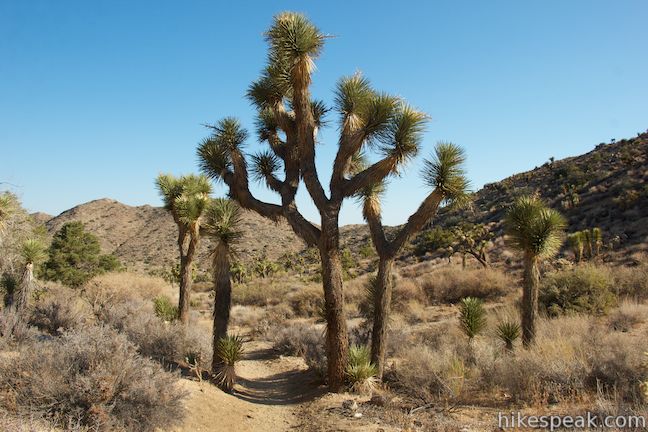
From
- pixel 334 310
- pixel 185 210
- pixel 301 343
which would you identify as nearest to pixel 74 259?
pixel 185 210

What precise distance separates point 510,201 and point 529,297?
31967 mm

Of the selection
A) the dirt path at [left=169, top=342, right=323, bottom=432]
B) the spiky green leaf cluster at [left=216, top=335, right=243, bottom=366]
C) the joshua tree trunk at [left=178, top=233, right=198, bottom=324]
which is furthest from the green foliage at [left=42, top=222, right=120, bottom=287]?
the spiky green leaf cluster at [left=216, top=335, right=243, bottom=366]

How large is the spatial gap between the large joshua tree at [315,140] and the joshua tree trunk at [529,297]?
12.5 feet

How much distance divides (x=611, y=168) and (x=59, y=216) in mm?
65532

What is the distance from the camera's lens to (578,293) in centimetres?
1508

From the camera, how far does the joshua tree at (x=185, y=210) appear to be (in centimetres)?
1330

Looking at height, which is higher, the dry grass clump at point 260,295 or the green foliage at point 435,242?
the green foliage at point 435,242

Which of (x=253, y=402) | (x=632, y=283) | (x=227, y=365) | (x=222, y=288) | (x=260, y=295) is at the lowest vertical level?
(x=253, y=402)

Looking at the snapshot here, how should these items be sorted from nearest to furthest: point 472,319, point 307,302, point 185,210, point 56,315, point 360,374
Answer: point 360,374
point 472,319
point 185,210
point 56,315
point 307,302

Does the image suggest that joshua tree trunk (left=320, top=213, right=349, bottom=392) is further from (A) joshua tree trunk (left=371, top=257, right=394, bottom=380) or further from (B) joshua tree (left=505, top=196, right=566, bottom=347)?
(B) joshua tree (left=505, top=196, right=566, bottom=347)

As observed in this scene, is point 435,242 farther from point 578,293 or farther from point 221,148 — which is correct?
point 221,148

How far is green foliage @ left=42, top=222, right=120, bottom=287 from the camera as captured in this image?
2573cm

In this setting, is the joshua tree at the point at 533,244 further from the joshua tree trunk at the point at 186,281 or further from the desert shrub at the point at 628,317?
the joshua tree trunk at the point at 186,281

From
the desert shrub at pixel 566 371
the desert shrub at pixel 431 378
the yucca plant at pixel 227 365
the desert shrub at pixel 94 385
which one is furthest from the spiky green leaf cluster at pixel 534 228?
the desert shrub at pixel 94 385
